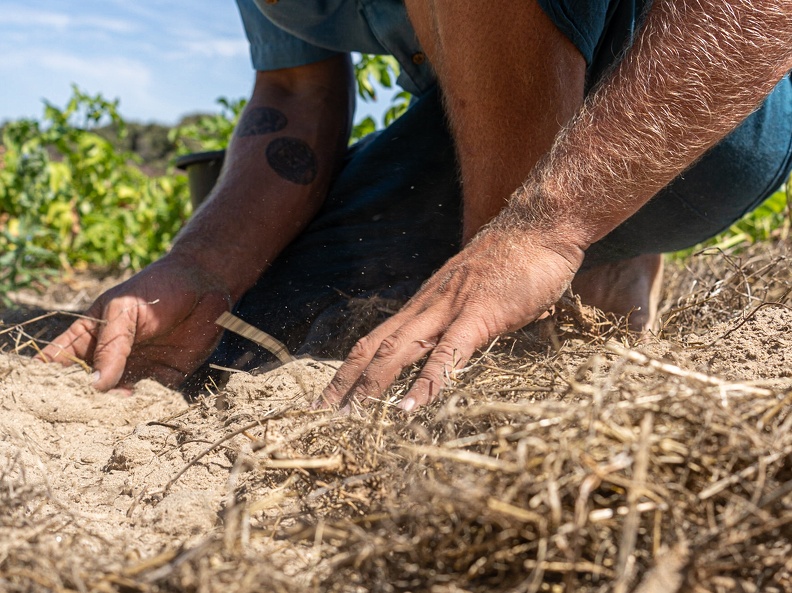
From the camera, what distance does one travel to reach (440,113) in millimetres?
2520

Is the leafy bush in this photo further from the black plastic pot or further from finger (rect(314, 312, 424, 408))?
finger (rect(314, 312, 424, 408))

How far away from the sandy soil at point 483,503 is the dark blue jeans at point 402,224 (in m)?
0.73

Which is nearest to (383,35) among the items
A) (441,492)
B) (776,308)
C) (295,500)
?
(776,308)

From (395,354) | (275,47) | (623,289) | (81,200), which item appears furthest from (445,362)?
(81,200)

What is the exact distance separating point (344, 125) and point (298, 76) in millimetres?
227

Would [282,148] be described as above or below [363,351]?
above

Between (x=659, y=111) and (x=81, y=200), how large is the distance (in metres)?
3.69

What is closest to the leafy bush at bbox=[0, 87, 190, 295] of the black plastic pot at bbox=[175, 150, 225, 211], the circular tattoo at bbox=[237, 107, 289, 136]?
the black plastic pot at bbox=[175, 150, 225, 211]

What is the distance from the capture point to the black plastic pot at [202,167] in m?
3.02

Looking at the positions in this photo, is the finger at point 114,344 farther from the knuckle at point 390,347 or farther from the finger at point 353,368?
the knuckle at point 390,347

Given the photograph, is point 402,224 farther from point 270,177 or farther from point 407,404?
point 407,404

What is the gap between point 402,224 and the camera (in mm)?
2428

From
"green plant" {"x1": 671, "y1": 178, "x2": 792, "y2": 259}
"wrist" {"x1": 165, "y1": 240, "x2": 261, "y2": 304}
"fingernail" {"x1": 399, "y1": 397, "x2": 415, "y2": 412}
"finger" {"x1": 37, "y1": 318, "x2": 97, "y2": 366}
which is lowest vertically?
"finger" {"x1": 37, "y1": 318, "x2": 97, "y2": 366}

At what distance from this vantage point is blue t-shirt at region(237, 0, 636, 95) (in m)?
2.44
